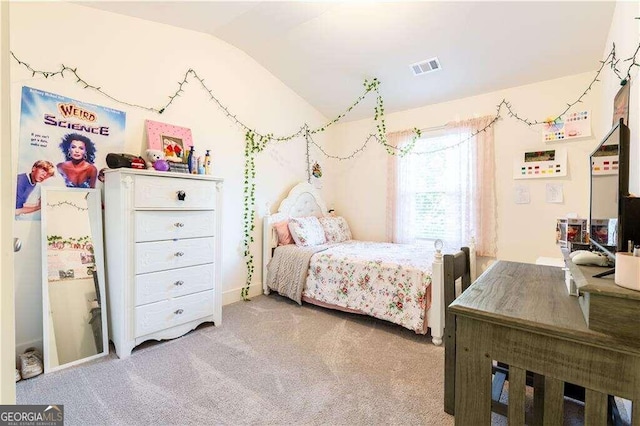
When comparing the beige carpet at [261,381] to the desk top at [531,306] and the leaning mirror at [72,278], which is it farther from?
the desk top at [531,306]

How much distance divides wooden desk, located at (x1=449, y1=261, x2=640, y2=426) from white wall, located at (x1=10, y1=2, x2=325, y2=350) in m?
2.65

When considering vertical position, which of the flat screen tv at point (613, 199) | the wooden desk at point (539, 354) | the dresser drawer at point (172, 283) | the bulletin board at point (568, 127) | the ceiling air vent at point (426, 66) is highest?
the ceiling air vent at point (426, 66)

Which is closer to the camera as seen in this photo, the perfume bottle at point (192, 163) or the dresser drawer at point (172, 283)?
the dresser drawer at point (172, 283)

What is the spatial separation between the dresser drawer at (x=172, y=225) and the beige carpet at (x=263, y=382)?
851mm

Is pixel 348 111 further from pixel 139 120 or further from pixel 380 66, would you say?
pixel 139 120

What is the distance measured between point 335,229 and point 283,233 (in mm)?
809

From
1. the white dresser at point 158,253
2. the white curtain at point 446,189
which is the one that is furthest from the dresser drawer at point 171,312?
the white curtain at point 446,189

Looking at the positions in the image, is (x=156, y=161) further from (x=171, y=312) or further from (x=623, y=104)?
(x=623, y=104)

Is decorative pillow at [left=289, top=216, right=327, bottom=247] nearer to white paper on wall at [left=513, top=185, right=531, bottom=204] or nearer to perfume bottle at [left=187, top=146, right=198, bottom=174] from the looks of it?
perfume bottle at [left=187, top=146, right=198, bottom=174]

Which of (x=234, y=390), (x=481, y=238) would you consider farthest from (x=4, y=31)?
(x=481, y=238)

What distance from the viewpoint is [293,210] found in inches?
151

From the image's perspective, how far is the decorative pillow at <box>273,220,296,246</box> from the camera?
3.50m

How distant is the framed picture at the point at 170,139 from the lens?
2525mm

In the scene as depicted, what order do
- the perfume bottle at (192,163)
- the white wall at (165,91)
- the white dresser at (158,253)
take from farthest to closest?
the perfume bottle at (192,163), the white dresser at (158,253), the white wall at (165,91)
